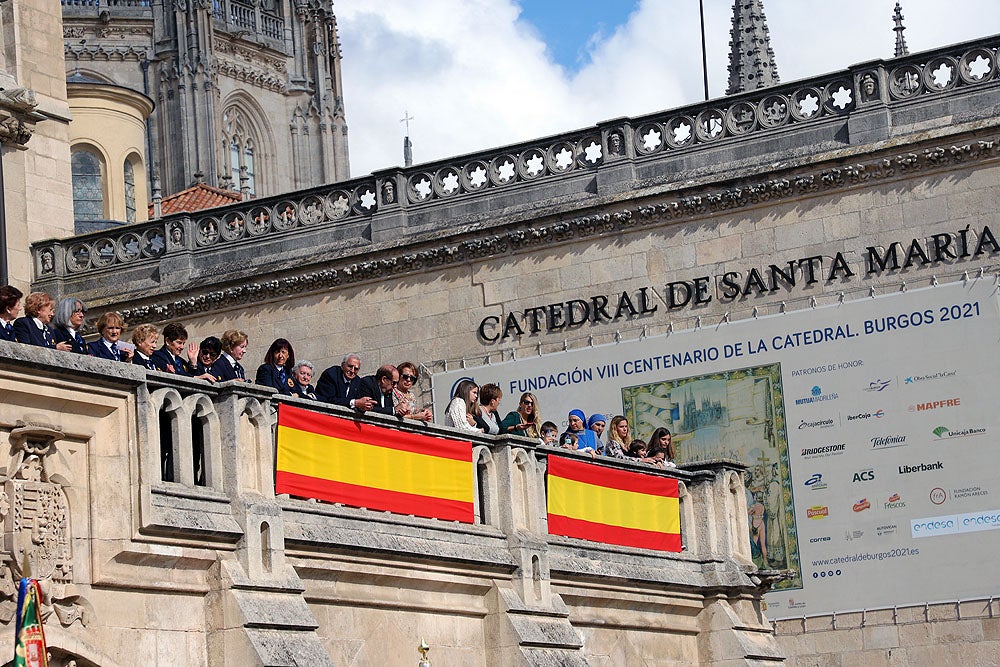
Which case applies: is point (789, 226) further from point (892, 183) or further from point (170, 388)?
point (170, 388)

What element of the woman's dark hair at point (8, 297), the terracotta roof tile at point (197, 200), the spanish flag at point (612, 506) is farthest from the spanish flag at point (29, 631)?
the terracotta roof tile at point (197, 200)

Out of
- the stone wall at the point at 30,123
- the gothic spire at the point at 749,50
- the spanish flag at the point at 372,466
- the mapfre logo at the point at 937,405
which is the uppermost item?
the gothic spire at the point at 749,50

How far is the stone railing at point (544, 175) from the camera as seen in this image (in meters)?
23.6

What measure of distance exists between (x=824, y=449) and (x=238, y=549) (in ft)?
37.5

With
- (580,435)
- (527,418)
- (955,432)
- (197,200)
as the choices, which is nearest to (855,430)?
(955,432)

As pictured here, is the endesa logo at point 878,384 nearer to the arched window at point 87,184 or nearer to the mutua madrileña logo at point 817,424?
the mutua madrileña logo at point 817,424

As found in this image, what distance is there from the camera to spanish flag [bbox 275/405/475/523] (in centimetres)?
1395

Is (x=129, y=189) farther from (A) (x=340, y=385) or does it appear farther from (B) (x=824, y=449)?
(A) (x=340, y=385)

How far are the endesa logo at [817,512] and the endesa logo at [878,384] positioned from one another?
58.5 inches

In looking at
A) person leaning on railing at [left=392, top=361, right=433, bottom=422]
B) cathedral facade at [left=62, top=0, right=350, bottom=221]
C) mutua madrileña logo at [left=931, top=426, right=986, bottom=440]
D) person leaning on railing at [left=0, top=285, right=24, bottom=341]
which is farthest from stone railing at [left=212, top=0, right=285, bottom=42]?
person leaning on railing at [left=0, top=285, right=24, bottom=341]

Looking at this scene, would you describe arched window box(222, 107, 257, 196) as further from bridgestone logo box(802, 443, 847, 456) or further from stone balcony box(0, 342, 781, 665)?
stone balcony box(0, 342, 781, 665)

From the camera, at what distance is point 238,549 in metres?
13.1

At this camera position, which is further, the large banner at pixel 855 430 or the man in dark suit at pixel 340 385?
the large banner at pixel 855 430

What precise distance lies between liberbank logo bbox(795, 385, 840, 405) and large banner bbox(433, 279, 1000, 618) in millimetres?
17
